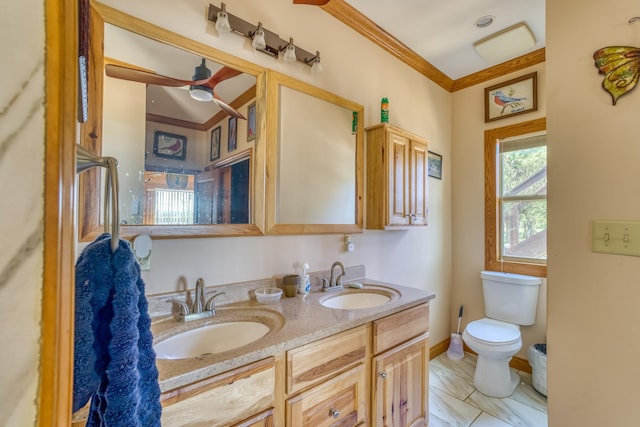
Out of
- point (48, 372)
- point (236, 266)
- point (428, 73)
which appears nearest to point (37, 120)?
point (48, 372)

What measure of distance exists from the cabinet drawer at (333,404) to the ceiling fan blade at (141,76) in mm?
1382

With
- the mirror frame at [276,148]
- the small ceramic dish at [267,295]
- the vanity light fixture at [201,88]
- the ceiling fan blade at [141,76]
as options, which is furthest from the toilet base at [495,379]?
the ceiling fan blade at [141,76]

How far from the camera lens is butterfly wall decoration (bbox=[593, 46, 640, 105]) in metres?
0.94

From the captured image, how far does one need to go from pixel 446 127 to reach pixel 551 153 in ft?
6.11

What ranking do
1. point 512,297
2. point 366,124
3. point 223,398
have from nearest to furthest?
point 223,398, point 366,124, point 512,297

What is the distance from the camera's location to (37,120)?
259 millimetres

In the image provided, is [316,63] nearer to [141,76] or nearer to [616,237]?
[141,76]

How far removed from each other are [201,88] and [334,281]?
1.28 meters

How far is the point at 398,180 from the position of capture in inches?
79.0

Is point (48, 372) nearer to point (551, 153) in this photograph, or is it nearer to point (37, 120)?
point (37, 120)

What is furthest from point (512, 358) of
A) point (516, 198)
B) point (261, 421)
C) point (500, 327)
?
point (261, 421)

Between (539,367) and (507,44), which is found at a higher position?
(507,44)

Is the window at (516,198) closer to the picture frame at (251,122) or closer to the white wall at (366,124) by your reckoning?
the white wall at (366,124)

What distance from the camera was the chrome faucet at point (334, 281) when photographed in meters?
1.68
